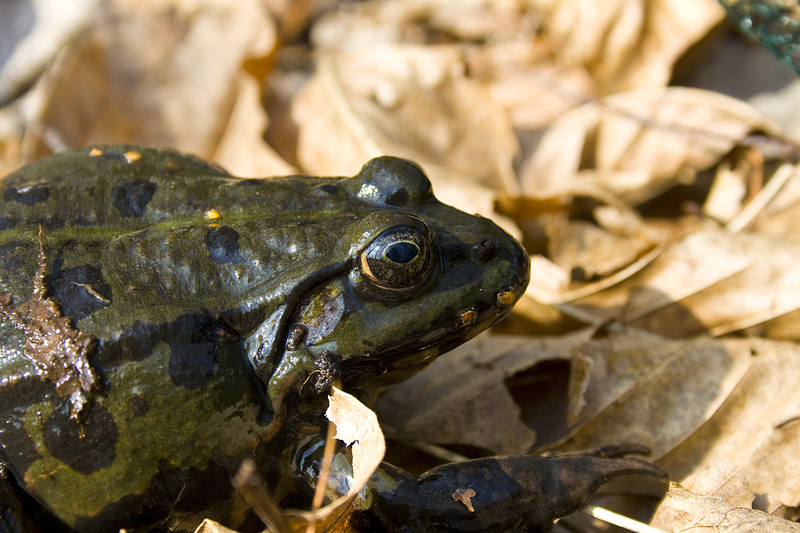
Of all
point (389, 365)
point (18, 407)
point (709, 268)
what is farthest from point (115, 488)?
point (709, 268)

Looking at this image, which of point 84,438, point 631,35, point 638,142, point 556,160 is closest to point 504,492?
point 84,438

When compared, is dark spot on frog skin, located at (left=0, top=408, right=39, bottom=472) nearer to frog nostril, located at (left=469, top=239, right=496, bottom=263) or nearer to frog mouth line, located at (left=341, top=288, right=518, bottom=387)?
frog mouth line, located at (left=341, top=288, right=518, bottom=387)

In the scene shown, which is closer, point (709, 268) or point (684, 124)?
point (709, 268)

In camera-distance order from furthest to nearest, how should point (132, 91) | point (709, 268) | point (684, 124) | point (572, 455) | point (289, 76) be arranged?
point (289, 76), point (132, 91), point (684, 124), point (709, 268), point (572, 455)

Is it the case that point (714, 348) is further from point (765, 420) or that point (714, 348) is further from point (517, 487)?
point (517, 487)

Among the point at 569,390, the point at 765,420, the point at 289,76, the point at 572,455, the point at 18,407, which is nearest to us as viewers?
the point at 18,407

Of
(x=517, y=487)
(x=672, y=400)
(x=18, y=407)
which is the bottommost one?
(x=672, y=400)

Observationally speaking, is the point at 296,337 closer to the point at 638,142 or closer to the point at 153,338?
the point at 153,338
